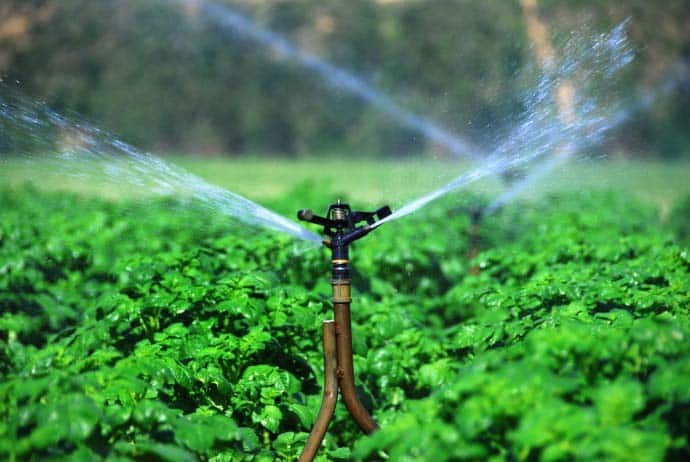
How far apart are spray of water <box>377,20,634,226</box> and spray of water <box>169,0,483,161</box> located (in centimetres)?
1224

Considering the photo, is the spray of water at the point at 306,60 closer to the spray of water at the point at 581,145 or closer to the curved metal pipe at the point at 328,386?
the spray of water at the point at 581,145

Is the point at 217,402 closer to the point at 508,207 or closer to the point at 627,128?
the point at 508,207

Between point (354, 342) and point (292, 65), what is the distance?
2325 centimetres

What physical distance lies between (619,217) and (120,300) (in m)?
4.62

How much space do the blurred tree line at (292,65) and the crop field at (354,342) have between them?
14.1 metres

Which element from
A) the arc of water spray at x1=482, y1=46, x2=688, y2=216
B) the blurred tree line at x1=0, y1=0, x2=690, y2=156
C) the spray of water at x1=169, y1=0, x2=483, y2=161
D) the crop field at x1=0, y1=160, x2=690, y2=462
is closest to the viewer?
the crop field at x1=0, y1=160, x2=690, y2=462

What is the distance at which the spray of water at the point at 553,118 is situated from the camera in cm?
414

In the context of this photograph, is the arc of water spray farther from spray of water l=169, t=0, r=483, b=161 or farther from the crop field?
spray of water l=169, t=0, r=483, b=161

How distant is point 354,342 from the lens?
3.67 meters

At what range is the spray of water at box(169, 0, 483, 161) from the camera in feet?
79.7

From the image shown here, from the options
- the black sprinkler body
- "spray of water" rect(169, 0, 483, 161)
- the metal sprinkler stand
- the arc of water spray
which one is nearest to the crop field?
the metal sprinkler stand

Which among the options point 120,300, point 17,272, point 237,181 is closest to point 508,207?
point 17,272

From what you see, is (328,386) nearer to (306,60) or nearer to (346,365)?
(346,365)

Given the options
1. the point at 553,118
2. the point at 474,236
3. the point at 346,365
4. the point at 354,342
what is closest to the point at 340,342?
the point at 346,365
